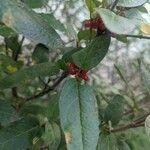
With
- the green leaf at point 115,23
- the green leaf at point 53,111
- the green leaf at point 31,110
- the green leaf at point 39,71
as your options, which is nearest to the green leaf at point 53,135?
the green leaf at point 53,111

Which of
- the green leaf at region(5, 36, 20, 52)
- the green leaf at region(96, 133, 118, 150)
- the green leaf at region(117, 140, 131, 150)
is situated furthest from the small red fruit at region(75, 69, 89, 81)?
the green leaf at region(5, 36, 20, 52)

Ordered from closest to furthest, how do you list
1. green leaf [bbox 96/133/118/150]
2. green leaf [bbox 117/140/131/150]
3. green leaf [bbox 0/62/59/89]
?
green leaf [bbox 0/62/59/89] < green leaf [bbox 96/133/118/150] < green leaf [bbox 117/140/131/150]

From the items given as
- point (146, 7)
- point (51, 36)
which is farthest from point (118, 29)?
point (146, 7)

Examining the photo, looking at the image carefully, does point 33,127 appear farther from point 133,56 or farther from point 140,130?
point 133,56

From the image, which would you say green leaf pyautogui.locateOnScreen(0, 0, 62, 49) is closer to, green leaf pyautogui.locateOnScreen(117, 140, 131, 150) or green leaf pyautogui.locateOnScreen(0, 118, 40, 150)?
green leaf pyautogui.locateOnScreen(0, 118, 40, 150)

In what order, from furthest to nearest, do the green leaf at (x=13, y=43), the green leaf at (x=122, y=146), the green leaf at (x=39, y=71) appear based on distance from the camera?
the green leaf at (x=13, y=43)
the green leaf at (x=122, y=146)
the green leaf at (x=39, y=71)

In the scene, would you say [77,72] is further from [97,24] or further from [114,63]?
[114,63]

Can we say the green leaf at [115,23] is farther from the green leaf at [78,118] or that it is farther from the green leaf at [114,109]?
the green leaf at [114,109]
